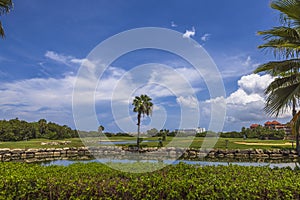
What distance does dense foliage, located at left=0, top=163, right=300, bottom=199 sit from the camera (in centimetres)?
368

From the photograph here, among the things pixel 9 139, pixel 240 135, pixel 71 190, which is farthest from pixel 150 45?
pixel 9 139

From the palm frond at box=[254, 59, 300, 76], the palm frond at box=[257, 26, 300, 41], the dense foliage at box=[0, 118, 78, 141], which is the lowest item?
the dense foliage at box=[0, 118, 78, 141]

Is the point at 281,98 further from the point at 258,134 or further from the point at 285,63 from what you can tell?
the point at 258,134

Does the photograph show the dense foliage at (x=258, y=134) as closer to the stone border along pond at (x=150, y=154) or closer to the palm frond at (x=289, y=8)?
the stone border along pond at (x=150, y=154)

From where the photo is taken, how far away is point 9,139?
127 ft

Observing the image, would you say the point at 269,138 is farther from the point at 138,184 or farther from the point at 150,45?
the point at 138,184

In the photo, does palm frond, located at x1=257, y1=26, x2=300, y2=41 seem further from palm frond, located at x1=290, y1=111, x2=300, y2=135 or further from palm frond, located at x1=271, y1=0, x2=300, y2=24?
palm frond, located at x1=290, y1=111, x2=300, y2=135

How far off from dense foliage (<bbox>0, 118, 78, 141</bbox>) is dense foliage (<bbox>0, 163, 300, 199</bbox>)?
3828 centimetres

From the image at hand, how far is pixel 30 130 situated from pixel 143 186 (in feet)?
143

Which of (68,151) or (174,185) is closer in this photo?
(174,185)

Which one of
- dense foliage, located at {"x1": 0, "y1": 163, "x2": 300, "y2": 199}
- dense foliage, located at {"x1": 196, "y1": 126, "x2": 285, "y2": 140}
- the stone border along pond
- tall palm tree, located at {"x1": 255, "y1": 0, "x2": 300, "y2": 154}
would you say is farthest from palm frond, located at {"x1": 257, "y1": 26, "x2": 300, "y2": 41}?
dense foliage, located at {"x1": 196, "y1": 126, "x2": 285, "y2": 140}

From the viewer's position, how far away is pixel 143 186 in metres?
3.82

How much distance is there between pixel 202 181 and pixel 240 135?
1493 inches

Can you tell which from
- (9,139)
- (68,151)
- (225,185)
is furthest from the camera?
(9,139)
